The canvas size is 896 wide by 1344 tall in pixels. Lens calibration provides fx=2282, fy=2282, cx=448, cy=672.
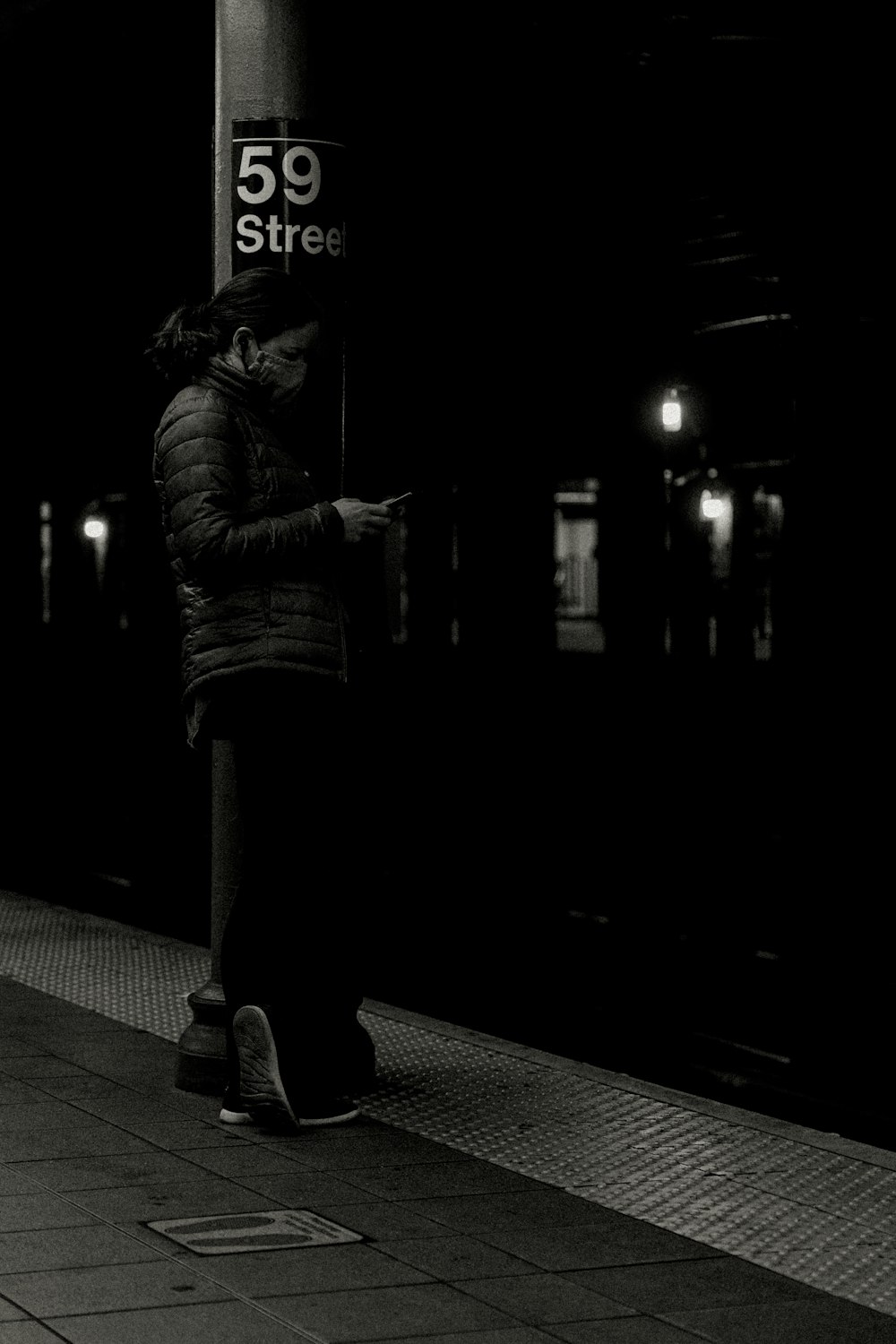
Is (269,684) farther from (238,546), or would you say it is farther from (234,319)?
(234,319)

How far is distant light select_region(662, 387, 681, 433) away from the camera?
34.1 feet

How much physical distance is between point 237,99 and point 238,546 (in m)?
1.24

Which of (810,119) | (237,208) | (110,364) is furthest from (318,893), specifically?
(110,364)

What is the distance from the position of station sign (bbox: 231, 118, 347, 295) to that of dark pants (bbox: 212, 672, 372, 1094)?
3.57ft

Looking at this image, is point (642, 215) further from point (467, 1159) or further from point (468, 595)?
point (467, 1159)

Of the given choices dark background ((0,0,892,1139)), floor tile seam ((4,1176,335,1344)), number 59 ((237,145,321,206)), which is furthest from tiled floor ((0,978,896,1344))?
number 59 ((237,145,321,206))

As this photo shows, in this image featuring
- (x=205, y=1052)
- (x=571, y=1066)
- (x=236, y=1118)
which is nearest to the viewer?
(x=236, y=1118)

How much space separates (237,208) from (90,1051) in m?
2.07

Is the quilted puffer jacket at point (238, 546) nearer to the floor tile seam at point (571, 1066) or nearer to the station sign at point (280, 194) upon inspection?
the station sign at point (280, 194)

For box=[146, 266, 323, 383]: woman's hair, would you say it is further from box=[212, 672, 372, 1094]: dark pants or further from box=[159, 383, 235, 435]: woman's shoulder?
box=[212, 672, 372, 1094]: dark pants

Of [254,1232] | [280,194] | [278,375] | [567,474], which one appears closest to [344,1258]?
[254,1232]

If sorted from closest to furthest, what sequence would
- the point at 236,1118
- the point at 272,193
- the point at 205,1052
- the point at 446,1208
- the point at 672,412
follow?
the point at 446,1208
the point at 236,1118
the point at 205,1052
the point at 272,193
the point at 672,412

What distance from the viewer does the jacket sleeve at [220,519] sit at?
466 centimetres

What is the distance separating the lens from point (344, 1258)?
3.71m
